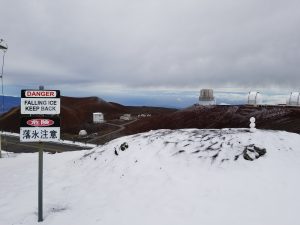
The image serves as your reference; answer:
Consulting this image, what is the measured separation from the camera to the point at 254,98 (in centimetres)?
4219

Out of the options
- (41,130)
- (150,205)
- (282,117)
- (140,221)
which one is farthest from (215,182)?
(282,117)

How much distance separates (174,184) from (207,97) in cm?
4015

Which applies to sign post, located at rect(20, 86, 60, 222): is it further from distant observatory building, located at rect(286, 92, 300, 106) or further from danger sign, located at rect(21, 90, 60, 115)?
distant observatory building, located at rect(286, 92, 300, 106)

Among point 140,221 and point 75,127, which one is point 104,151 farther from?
point 75,127

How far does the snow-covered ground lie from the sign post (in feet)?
9.82

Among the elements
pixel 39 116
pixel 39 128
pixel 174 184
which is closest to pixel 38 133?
pixel 39 128

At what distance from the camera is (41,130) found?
11.5 m

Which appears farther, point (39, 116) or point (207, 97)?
point (207, 97)

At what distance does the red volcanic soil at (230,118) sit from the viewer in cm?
3297

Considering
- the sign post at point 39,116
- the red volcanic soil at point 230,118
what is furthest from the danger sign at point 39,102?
the red volcanic soil at point 230,118

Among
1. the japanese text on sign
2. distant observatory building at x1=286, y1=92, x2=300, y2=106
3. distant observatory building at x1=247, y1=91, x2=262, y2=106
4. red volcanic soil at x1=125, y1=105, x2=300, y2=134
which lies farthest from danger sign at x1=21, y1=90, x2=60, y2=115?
distant observatory building at x1=286, y1=92, x2=300, y2=106

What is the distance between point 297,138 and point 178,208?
887 centimetres

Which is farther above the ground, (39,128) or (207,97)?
(207,97)

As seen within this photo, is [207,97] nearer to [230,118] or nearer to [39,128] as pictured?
[230,118]
